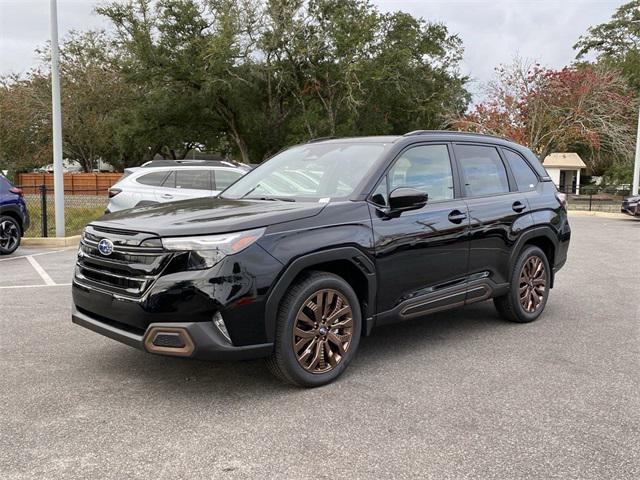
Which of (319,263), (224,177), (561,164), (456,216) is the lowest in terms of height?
(319,263)

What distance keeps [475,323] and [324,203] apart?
2503 millimetres

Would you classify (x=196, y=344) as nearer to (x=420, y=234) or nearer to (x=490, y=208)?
(x=420, y=234)

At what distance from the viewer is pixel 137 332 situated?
3779 mm

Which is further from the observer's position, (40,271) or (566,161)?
(566,161)

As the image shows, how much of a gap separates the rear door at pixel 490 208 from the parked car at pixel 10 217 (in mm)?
8829

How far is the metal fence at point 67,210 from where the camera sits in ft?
45.8

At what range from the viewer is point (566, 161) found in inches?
2030

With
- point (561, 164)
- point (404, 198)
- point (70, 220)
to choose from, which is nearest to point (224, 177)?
point (70, 220)

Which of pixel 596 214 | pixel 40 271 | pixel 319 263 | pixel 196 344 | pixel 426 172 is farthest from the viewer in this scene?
pixel 596 214

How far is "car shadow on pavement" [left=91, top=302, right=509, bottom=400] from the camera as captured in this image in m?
4.11

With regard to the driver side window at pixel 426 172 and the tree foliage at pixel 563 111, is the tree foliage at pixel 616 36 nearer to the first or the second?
the tree foliage at pixel 563 111

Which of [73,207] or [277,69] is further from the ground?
[277,69]

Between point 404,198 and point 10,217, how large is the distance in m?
9.12

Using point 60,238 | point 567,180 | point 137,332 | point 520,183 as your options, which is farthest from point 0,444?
point 567,180
